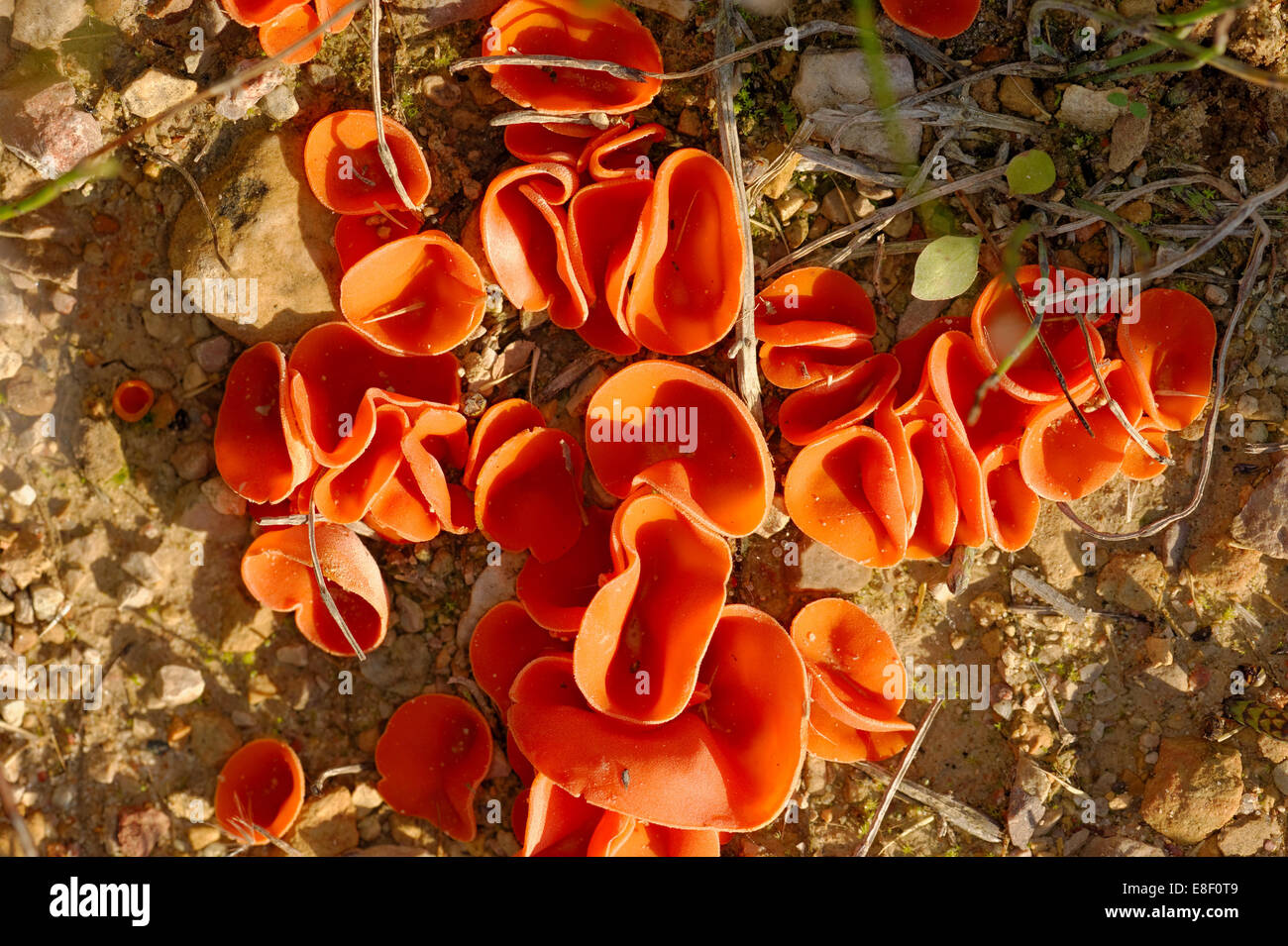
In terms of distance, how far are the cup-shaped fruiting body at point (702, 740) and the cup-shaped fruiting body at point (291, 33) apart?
231 cm

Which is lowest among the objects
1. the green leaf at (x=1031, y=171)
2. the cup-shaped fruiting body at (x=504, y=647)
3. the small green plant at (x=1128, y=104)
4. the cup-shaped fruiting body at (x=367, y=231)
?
the cup-shaped fruiting body at (x=504, y=647)

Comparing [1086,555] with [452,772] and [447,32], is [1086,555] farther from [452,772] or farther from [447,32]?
[447,32]

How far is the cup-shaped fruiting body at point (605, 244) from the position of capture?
3.30 m

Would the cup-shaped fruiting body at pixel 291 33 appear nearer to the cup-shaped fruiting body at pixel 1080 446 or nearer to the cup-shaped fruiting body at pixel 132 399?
the cup-shaped fruiting body at pixel 132 399

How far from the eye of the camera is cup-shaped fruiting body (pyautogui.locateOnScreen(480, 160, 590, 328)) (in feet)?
Answer: 10.7

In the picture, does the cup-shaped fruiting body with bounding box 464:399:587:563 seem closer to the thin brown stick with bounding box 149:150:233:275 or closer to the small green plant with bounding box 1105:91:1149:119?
the thin brown stick with bounding box 149:150:233:275

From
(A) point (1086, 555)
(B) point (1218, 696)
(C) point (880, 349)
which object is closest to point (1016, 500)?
(A) point (1086, 555)

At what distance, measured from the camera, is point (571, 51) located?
11.1 ft

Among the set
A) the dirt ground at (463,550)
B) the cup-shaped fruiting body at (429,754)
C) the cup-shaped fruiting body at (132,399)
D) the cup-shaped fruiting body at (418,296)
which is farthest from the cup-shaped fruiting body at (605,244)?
the cup-shaped fruiting body at (132,399)

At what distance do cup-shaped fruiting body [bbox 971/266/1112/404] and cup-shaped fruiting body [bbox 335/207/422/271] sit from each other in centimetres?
204

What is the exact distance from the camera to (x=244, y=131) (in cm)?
352

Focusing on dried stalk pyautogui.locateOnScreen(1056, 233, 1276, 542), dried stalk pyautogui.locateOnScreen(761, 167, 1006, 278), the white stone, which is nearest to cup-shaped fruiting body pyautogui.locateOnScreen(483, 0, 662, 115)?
dried stalk pyautogui.locateOnScreen(761, 167, 1006, 278)

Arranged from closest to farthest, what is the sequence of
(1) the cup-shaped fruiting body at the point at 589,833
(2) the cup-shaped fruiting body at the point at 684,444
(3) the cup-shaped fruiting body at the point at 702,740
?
1. (3) the cup-shaped fruiting body at the point at 702,740
2. (1) the cup-shaped fruiting body at the point at 589,833
3. (2) the cup-shaped fruiting body at the point at 684,444

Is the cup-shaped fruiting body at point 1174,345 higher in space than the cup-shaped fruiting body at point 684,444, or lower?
higher
